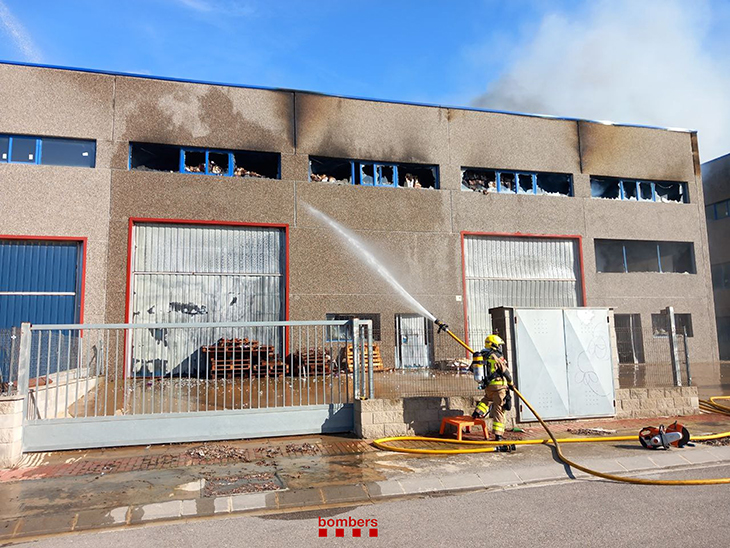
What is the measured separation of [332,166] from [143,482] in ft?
47.1

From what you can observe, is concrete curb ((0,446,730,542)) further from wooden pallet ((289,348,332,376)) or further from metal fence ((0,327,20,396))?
metal fence ((0,327,20,396))

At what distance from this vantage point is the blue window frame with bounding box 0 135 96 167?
53.2 feet

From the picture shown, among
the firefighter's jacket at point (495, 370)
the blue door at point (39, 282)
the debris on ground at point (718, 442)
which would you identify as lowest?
the debris on ground at point (718, 442)

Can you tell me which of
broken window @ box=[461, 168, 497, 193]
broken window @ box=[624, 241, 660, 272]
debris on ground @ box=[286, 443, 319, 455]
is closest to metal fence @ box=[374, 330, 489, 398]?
debris on ground @ box=[286, 443, 319, 455]

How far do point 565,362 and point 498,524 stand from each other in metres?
5.43

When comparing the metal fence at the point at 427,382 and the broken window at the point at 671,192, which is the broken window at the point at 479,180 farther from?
the metal fence at the point at 427,382

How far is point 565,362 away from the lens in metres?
9.73

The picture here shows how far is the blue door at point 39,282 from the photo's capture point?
1547 cm

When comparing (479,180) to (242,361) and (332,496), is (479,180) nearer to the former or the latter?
(242,361)

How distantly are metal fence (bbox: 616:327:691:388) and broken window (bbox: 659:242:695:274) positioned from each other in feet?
45.1

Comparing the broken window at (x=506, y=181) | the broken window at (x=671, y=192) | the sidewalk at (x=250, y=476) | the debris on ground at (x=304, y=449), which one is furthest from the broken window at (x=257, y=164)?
the broken window at (x=671, y=192)

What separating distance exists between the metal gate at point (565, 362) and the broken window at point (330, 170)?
11150 millimetres

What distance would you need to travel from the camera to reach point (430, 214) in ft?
63.8

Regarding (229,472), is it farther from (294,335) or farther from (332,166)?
(332,166)
